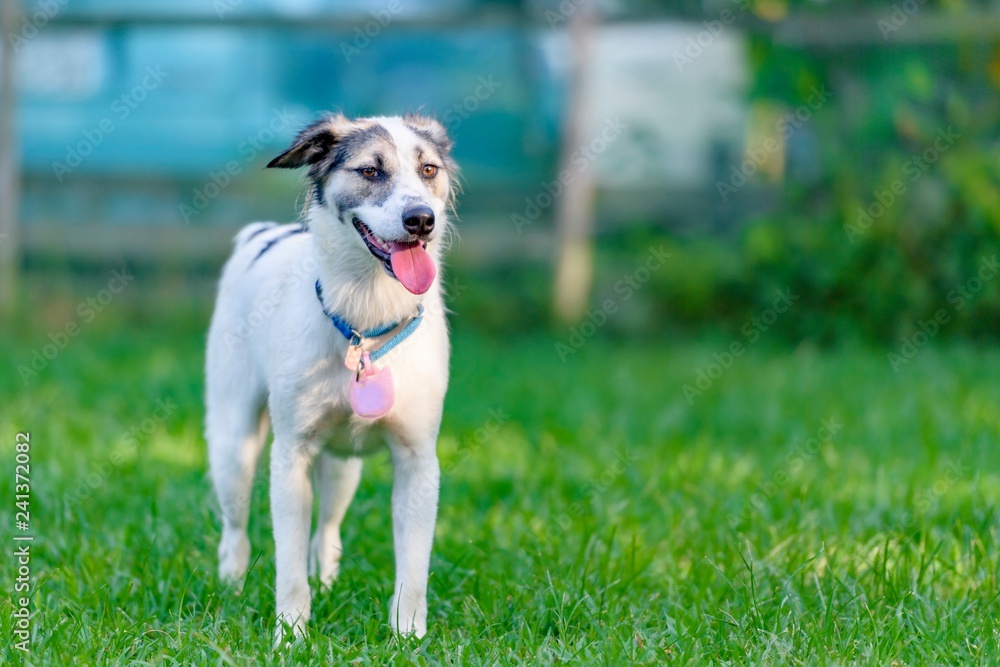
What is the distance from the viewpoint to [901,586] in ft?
11.0

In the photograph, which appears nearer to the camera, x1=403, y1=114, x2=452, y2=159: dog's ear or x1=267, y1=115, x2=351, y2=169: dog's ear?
x1=267, y1=115, x2=351, y2=169: dog's ear

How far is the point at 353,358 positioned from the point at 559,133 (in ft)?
18.6

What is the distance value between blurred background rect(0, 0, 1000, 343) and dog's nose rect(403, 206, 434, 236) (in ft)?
16.6

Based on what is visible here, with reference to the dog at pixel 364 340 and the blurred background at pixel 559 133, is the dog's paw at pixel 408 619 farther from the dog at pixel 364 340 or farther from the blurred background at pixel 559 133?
the blurred background at pixel 559 133

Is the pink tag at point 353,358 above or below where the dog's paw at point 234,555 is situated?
above

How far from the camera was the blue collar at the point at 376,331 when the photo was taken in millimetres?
3170

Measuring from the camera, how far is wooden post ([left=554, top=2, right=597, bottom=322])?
801cm

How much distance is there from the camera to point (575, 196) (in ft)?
26.3

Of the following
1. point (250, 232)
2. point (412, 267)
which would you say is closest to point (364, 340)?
point (412, 267)

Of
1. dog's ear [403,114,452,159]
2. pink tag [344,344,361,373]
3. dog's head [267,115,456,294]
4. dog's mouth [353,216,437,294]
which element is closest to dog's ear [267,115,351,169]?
dog's head [267,115,456,294]

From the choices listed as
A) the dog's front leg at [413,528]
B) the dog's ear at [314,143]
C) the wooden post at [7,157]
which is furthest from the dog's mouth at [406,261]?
the wooden post at [7,157]

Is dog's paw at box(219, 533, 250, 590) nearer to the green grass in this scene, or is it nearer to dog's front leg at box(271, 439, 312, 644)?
the green grass

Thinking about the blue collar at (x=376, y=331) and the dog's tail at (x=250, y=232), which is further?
the dog's tail at (x=250, y=232)

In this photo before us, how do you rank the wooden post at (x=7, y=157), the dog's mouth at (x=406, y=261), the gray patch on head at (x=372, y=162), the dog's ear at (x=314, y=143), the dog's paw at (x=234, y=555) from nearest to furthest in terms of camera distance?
the dog's mouth at (x=406, y=261) → the gray patch on head at (x=372, y=162) → the dog's ear at (x=314, y=143) → the dog's paw at (x=234, y=555) → the wooden post at (x=7, y=157)
